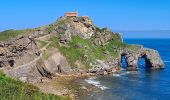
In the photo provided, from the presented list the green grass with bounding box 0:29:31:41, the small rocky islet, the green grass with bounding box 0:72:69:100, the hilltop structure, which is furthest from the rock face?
the green grass with bounding box 0:72:69:100

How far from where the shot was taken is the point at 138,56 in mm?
171500

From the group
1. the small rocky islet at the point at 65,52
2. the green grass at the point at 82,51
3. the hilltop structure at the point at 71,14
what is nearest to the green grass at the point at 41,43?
the small rocky islet at the point at 65,52

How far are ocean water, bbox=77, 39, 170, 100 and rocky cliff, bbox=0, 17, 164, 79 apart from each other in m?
7.86

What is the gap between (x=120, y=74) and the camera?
511 feet

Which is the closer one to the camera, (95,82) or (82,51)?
(95,82)

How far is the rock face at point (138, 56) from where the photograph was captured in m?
171

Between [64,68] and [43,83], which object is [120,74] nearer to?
[64,68]

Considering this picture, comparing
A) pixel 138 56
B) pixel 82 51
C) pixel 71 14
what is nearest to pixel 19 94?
pixel 82 51

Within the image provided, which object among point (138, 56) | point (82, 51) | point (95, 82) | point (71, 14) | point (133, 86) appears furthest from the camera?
point (138, 56)

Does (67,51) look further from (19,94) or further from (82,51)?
(19,94)

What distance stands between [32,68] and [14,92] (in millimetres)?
54506

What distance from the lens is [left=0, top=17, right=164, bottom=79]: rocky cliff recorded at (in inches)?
5472

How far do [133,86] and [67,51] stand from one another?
110 ft

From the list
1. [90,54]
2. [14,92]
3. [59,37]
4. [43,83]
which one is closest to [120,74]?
[90,54]
